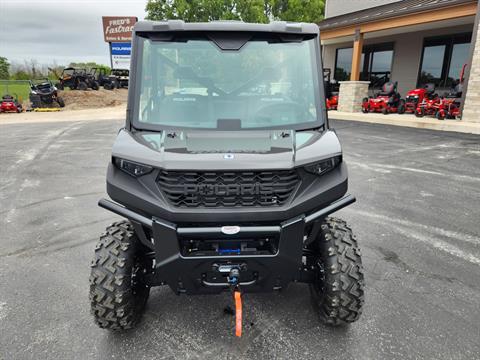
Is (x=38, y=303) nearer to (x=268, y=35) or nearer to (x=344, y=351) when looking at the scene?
(x=344, y=351)

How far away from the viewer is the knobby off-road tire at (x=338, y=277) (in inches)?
99.7

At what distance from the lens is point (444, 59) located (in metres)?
17.1

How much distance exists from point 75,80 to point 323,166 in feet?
96.1

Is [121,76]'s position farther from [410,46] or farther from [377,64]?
[410,46]

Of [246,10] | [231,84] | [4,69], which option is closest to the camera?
[231,84]

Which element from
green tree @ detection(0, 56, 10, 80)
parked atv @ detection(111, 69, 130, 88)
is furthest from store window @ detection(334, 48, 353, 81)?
green tree @ detection(0, 56, 10, 80)

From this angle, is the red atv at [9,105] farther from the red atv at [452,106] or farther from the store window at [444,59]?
the store window at [444,59]

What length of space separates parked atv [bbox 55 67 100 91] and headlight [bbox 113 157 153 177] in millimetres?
28577

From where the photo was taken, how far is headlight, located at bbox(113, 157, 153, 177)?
2279 mm

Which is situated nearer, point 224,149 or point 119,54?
point 224,149

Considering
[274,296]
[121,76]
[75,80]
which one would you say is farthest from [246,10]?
[274,296]

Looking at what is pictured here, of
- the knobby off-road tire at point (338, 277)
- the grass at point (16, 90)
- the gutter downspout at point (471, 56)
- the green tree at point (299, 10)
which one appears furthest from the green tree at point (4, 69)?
the knobby off-road tire at point (338, 277)

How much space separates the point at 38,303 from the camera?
310 centimetres

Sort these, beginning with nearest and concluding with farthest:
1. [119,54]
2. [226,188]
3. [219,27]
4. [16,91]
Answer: [226,188], [219,27], [16,91], [119,54]
